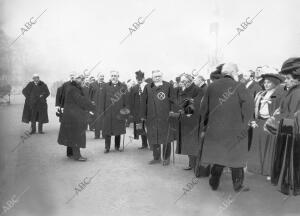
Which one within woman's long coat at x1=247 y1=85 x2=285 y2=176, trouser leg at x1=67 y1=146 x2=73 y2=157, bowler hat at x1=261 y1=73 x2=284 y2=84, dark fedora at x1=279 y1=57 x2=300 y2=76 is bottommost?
trouser leg at x1=67 y1=146 x2=73 y2=157

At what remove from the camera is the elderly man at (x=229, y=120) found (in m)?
5.67

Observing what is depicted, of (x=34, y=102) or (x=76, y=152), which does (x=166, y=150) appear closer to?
(x=76, y=152)

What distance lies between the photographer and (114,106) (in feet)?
30.9

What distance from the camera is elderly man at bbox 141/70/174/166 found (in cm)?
776

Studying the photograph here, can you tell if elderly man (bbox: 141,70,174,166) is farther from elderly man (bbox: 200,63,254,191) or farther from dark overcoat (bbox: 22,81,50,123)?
dark overcoat (bbox: 22,81,50,123)

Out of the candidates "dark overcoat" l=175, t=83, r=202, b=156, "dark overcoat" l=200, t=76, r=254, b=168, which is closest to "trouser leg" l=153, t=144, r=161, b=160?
"dark overcoat" l=175, t=83, r=202, b=156

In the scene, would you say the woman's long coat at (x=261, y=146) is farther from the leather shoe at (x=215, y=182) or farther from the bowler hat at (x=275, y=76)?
the leather shoe at (x=215, y=182)

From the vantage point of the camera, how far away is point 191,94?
7125 millimetres

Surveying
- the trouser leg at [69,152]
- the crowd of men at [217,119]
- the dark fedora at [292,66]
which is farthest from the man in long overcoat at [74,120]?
the dark fedora at [292,66]

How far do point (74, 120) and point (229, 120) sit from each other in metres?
3.63

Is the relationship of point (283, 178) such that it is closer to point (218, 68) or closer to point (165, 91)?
point (218, 68)

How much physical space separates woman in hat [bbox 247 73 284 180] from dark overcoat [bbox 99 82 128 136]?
356cm

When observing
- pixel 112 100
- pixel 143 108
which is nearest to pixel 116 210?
pixel 143 108

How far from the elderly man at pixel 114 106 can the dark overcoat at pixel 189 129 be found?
7.05 feet
